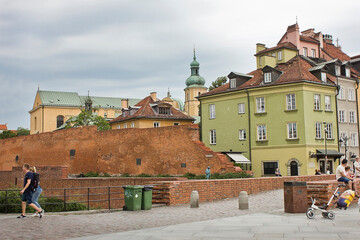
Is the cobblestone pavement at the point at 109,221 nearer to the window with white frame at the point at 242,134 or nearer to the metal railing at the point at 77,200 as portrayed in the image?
the metal railing at the point at 77,200

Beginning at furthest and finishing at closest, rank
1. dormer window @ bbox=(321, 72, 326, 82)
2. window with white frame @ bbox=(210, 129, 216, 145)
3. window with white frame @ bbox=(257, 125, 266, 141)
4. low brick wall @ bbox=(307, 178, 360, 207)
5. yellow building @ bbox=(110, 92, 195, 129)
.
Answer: yellow building @ bbox=(110, 92, 195, 129), window with white frame @ bbox=(210, 129, 216, 145), dormer window @ bbox=(321, 72, 326, 82), window with white frame @ bbox=(257, 125, 266, 141), low brick wall @ bbox=(307, 178, 360, 207)

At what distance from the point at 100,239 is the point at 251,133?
113 ft

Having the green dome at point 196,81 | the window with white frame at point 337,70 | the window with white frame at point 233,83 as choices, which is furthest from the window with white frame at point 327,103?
the green dome at point 196,81

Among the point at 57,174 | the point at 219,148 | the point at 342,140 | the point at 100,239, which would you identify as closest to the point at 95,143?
the point at 57,174

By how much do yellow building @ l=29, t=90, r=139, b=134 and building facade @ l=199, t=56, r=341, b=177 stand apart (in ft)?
173

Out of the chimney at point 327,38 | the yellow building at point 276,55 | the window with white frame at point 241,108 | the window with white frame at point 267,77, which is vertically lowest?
the window with white frame at point 241,108

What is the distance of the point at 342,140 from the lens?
141 feet

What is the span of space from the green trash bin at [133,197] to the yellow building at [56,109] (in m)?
77.3

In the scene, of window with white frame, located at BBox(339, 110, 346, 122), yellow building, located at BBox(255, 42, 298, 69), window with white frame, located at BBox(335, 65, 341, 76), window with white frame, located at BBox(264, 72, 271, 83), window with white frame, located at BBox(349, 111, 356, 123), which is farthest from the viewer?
yellow building, located at BBox(255, 42, 298, 69)

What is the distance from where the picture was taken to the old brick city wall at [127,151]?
37.6 m

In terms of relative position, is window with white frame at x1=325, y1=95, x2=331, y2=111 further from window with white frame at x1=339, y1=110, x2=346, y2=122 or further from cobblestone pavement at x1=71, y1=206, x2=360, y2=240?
cobblestone pavement at x1=71, y1=206, x2=360, y2=240

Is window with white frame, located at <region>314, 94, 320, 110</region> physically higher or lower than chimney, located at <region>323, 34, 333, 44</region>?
lower

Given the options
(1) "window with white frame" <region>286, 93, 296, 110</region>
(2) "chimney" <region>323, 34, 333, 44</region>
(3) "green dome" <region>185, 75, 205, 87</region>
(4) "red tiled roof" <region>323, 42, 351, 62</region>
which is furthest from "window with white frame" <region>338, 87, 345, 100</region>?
(3) "green dome" <region>185, 75, 205, 87</region>

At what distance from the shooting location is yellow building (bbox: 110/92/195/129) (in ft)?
188
